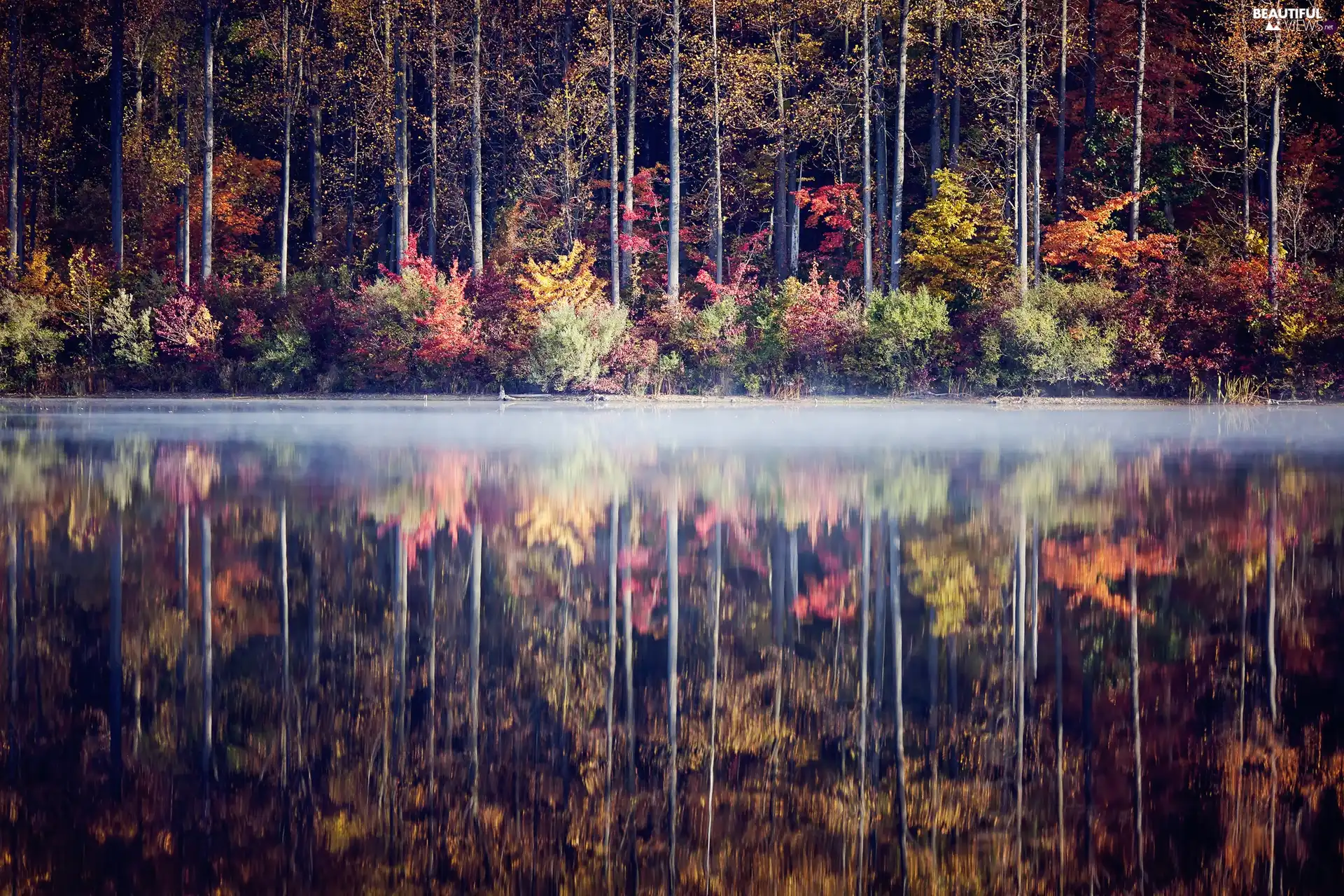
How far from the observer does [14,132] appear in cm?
5053

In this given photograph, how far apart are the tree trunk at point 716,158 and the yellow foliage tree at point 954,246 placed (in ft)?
22.3

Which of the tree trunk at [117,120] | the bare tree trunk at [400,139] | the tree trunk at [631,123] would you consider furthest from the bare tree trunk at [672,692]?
the tree trunk at [117,120]

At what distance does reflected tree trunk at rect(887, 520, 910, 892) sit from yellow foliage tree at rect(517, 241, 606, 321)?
2996cm

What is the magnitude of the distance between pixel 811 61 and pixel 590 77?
7.68 metres

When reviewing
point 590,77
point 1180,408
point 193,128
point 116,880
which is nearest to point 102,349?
point 193,128

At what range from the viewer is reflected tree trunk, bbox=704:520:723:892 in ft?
16.7

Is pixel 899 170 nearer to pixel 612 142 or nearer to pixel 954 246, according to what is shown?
pixel 954 246

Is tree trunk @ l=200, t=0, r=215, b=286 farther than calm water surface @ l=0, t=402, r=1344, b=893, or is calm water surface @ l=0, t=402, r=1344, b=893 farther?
tree trunk @ l=200, t=0, r=215, b=286

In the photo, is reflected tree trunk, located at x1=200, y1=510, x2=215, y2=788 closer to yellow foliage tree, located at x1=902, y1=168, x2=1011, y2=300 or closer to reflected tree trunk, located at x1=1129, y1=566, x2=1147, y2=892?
reflected tree trunk, located at x1=1129, y1=566, x2=1147, y2=892

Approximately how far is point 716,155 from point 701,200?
6.58 meters

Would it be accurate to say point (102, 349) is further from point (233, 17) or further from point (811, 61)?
point (811, 61)

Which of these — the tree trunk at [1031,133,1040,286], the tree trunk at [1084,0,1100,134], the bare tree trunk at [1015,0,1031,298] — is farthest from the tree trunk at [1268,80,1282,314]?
the tree trunk at [1084,0,1100,134]

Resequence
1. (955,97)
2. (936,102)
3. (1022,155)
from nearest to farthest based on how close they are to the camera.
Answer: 1. (1022,155)
2. (936,102)
3. (955,97)

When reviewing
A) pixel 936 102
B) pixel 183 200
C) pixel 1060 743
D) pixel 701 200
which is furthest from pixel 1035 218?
pixel 1060 743
